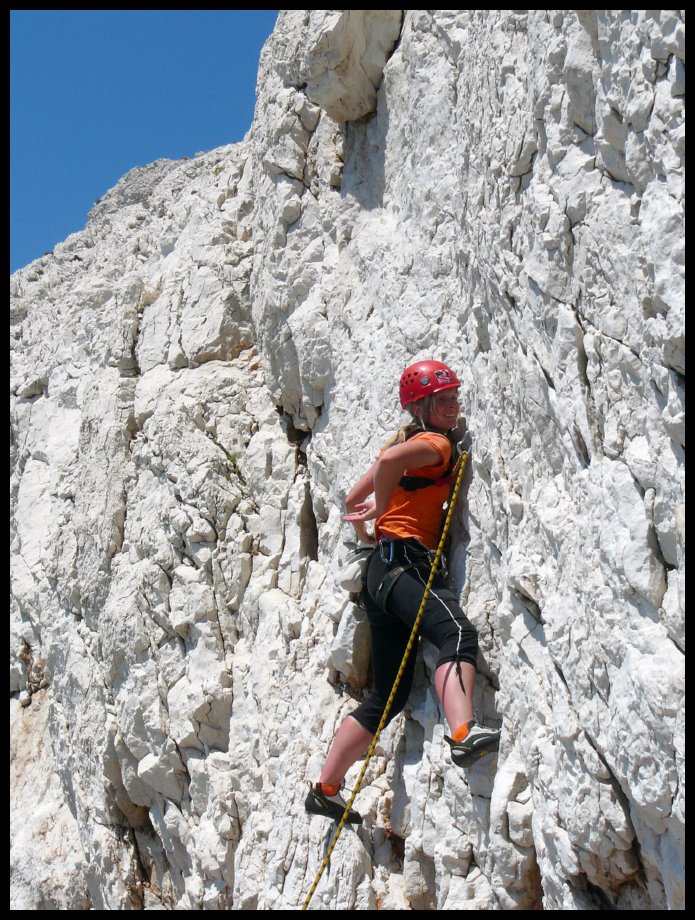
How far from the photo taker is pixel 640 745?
13.0 feet

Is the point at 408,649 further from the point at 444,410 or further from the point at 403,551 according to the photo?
the point at 444,410

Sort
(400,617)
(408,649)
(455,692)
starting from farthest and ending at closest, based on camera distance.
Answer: (400,617) → (408,649) → (455,692)

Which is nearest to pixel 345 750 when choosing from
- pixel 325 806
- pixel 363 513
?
pixel 325 806

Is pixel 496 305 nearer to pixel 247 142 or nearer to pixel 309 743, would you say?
pixel 309 743

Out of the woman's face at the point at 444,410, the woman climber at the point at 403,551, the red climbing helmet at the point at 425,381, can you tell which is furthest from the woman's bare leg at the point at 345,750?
the red climbing helmet at the point at 425,381

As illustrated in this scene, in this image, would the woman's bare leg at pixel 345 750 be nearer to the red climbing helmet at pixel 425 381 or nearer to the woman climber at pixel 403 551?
the woman climber at pixel 403 551

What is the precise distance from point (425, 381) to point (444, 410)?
0.25 metres

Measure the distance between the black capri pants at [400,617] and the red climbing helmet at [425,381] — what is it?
3.32 ft

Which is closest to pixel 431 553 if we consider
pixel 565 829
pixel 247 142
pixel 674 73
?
pixel 565 829

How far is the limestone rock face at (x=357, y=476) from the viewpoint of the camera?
4.18 m

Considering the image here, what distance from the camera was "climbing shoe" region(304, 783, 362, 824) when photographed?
20.1 feet

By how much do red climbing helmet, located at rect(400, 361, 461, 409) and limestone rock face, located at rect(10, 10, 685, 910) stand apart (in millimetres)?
286

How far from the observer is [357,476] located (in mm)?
7449

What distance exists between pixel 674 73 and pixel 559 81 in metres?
1.20
